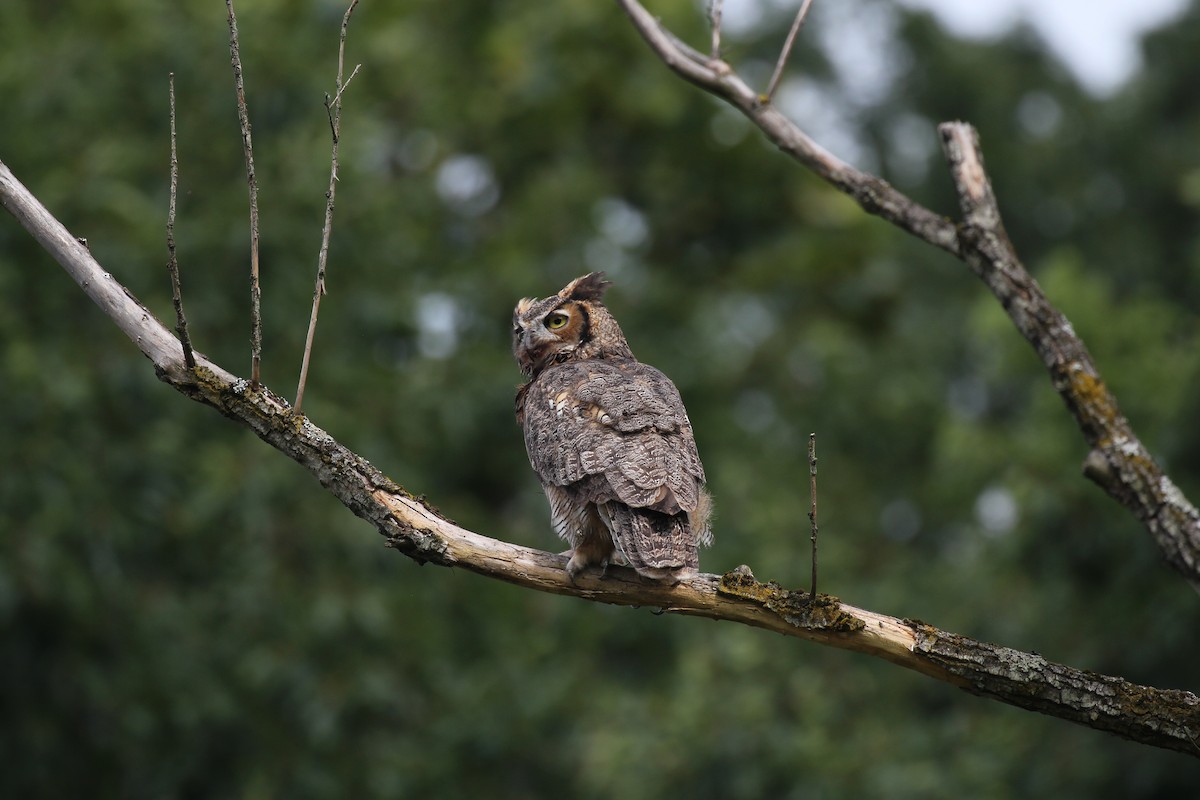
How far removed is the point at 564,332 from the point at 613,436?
132 cm

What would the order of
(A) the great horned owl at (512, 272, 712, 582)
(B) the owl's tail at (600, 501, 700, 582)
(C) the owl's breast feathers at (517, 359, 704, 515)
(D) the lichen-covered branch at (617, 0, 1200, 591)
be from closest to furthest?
(B) the owl's tail at (600, 501, 700, 582) < (A) the great horned owl at (512, 272, 712, 582) < (C) the owl's breast feathers at (517, 359, 704, 515) < (D) the lichen-covered branch at (617, 0, 1200, 591)

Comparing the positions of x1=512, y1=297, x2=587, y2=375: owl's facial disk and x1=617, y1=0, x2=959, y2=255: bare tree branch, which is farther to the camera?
x1=512, y1=297, x2=587, y2=375: owl's facial disk

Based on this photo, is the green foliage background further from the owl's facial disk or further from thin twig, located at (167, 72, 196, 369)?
thin twig, located at (167, 72, 196, 369)

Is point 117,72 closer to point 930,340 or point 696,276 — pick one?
point 696,276

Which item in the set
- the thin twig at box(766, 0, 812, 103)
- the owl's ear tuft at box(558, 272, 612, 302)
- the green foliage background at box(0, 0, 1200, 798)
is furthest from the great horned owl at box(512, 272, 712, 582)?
the green foliage background at box(0, 0, 1200, 798)

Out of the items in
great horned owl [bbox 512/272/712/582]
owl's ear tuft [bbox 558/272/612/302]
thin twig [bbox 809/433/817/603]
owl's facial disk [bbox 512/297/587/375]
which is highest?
owl's ear tuft [bbox 558/272/612/302]

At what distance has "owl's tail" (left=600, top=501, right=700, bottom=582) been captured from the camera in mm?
4051

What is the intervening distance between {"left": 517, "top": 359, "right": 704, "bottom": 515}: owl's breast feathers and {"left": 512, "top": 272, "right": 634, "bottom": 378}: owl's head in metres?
0.49

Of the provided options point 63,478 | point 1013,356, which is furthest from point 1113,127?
point 63,478

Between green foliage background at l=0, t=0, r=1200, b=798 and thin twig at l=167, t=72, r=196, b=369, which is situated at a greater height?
green foliage background at l=0, t=0, r=1200, b=798

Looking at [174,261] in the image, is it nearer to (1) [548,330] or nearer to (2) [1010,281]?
(1) [548,330]

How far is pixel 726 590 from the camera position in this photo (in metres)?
3.97

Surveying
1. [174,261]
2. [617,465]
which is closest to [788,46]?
[617,465]

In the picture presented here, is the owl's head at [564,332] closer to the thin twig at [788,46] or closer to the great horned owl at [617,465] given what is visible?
the great horned owl at [617,465]
